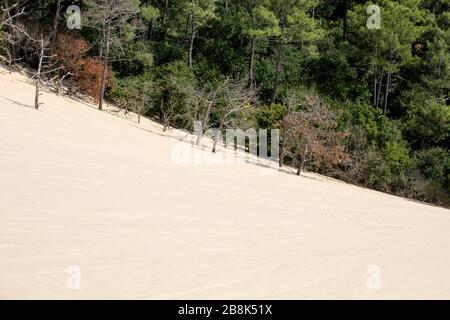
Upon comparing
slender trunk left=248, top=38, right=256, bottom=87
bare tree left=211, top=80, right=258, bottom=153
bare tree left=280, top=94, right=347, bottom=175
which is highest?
slender trunk left=248, top=38, right=256, bottom=87

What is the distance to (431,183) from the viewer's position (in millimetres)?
26141

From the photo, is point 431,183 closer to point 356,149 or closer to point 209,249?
point 356,149

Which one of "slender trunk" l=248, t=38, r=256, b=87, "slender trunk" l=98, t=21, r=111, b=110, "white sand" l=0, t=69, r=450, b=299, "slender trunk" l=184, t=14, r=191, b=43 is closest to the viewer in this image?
"white sand" l=0, t=69, r=450, b=299

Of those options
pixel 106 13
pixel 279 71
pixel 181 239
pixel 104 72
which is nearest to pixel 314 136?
pixel 104 72

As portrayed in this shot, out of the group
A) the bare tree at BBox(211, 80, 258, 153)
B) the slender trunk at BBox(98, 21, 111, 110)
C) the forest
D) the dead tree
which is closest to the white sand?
the dead tree

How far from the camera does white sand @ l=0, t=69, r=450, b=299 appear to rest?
3793 mm

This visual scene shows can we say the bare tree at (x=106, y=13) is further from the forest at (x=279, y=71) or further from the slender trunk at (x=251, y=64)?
the slender trunk at (x=251, y=64)

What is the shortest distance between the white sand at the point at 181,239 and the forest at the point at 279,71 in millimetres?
13767

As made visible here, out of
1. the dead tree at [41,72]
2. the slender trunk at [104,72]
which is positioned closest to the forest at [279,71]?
the slender trunk at [104,72]

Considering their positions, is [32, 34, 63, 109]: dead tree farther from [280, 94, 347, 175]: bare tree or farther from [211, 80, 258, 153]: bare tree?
[280, 94, 347, 175]: bare tree

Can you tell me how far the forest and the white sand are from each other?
13767 millimetres

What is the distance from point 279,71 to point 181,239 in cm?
3112

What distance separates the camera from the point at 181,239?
5324mm
